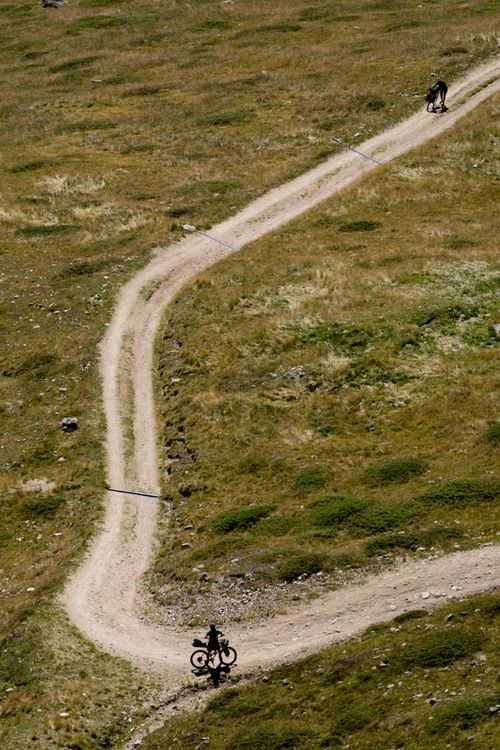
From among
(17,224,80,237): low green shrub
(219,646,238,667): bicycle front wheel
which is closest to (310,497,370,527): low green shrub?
(219,646,238,667): bicycle front wheel

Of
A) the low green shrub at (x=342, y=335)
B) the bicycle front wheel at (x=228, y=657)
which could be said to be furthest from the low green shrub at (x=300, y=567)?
the low green shrub at (x=342, y=335)

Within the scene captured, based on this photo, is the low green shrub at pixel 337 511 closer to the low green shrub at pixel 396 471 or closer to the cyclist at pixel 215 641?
the low green shrub at pixel 396 471

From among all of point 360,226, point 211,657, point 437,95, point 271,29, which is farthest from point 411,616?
point 271,29

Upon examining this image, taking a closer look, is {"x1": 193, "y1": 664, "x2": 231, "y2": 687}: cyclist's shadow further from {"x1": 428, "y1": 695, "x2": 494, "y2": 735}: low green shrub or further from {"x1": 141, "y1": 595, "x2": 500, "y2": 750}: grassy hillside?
{"x1": 428, "y1": 695, "x2": 494, "y2": 735}: low green shrub

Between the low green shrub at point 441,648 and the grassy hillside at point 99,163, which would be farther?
the grassy hillside at point 99,163

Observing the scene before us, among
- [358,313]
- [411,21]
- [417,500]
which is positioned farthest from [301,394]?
[411,21]

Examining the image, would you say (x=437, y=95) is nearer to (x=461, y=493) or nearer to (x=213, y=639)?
(x=461, y=493)

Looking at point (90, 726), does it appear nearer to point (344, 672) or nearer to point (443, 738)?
point (344, 672)

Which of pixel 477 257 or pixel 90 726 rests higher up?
pixel 477 257
